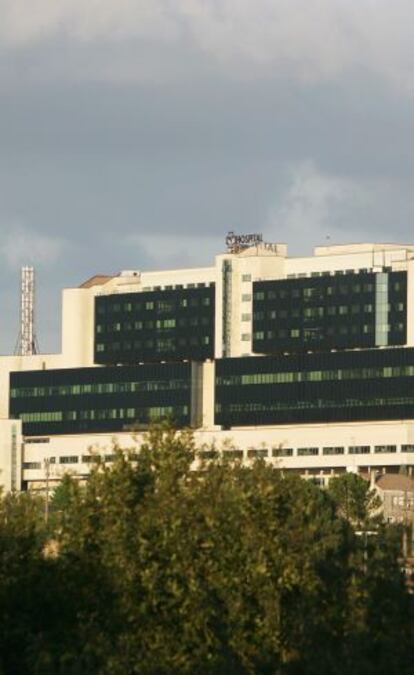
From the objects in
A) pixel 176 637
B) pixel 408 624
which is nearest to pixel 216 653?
pixel 176 637

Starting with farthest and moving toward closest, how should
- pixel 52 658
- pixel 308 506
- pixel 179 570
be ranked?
pixel 308 506 < pixel 179 570 < pixel 52 658

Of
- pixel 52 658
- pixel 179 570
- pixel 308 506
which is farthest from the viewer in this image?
pixel 308 506

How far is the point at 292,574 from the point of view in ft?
295

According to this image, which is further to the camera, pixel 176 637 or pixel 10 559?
pixel 10 559

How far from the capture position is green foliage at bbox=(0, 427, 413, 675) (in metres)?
87.4

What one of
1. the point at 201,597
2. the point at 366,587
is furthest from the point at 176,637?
the point at 366,587

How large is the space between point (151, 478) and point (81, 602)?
17.2ft

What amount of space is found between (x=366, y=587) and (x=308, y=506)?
18.0 feet

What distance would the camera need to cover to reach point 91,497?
92.3 m

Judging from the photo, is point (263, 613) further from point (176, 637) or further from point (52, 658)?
point (52, 658)

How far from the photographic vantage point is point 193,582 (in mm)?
88562

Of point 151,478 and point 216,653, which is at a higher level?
point 151,478

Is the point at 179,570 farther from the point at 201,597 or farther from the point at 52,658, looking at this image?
the point at 52,658

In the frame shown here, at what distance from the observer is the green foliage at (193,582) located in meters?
87.4
